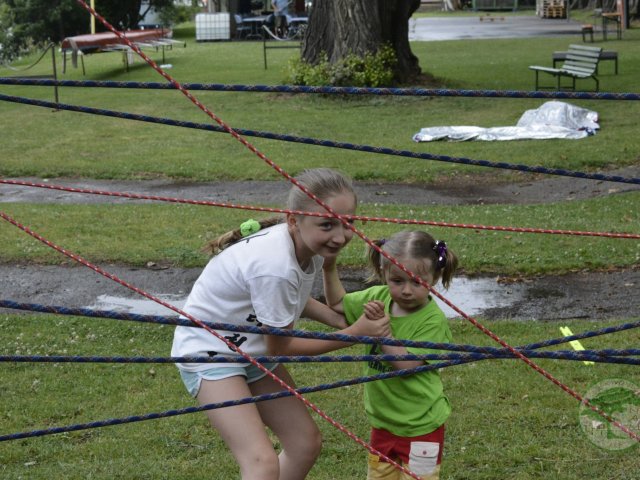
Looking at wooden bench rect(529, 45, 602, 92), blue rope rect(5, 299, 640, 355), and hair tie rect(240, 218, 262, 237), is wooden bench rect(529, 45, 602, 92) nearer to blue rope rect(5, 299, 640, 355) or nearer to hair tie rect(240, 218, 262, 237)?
hair tie rect(240, 218, 262, 237)

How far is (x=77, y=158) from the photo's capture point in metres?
14.1

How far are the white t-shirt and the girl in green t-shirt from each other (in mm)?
303

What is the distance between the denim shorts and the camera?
3.47 meters

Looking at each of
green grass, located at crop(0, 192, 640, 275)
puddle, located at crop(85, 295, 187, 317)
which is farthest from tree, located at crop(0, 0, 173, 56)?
puddle, located at crop(85, 295, 187, 317)

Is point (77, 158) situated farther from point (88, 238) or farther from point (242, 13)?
point (242, 13)

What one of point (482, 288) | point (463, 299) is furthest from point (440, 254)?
point (482, 288)

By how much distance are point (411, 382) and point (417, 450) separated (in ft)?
0.78

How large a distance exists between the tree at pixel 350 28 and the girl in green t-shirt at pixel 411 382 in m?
15.5

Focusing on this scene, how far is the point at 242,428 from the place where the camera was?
340 cm

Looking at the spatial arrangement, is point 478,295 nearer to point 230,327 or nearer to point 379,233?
point 379,233

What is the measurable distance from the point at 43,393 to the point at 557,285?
3.77m

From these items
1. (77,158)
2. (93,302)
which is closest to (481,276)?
(93,302)

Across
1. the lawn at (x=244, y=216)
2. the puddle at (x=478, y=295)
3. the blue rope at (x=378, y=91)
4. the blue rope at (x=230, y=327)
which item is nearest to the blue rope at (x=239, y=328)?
the blue rope at (x=230, y=327)

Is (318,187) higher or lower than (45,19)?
lower
